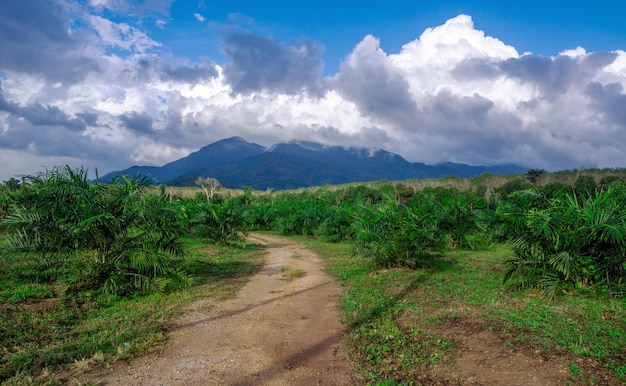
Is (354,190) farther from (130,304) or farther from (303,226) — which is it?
(130,304)

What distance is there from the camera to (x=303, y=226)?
99.3 ft

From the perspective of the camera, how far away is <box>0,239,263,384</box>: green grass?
504cm

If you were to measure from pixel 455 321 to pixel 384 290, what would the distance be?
9.96ft

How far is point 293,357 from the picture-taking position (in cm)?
554

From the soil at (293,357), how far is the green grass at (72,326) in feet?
1.50

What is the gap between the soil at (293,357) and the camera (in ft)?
15.3

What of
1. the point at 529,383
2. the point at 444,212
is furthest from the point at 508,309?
the point at 444,212

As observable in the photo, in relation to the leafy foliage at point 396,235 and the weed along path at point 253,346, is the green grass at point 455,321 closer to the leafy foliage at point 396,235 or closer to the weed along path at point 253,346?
the weed along path at point 253,346

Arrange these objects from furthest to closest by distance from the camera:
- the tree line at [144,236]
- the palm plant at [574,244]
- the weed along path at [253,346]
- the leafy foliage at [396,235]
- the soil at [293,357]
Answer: the leafy foliage at [396,235], the tree line at [144,236], the palm plant at [574,244], the weed along path at [253,346], the soil at [293,357]

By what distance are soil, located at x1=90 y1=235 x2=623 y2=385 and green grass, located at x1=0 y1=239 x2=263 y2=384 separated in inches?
18.0

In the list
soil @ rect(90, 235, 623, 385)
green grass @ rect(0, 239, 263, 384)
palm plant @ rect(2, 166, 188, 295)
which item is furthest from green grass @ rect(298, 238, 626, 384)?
palm plant @ rect(2, 166, 188, 295)

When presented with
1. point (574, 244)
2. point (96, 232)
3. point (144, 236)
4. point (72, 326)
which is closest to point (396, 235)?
point (574, 244)

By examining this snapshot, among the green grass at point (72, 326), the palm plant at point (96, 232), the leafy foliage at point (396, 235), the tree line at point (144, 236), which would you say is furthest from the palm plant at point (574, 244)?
the palm plant at point (96, 232)

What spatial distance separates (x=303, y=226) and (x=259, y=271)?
57.1 ft
